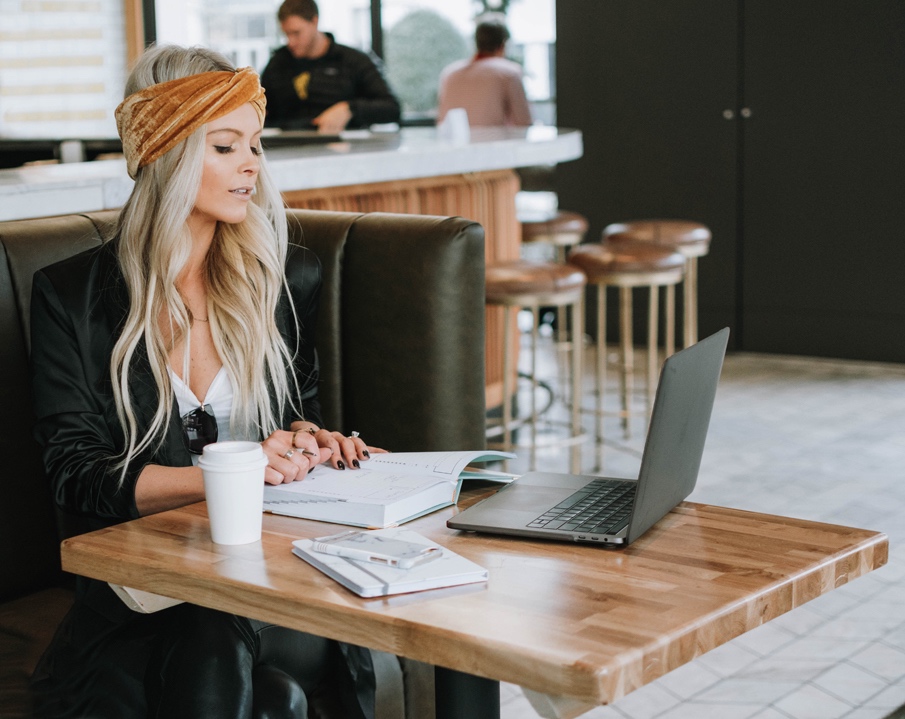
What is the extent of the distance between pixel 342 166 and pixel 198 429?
183cm

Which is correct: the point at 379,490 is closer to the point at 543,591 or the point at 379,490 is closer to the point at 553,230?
the point at 543,591

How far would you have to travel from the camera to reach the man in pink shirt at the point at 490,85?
20.8 ft

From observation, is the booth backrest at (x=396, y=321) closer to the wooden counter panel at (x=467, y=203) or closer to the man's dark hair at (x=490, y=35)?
the wooden counter panel at (x=467, y=203)

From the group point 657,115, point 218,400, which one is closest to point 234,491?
point 218,400

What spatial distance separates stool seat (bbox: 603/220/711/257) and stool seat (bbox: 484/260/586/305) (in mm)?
990

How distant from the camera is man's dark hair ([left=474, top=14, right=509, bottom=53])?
632 cm

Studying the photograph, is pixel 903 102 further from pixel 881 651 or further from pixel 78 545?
pixel 78 545

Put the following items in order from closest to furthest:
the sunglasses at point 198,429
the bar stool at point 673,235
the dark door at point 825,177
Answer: the sunglasses at point 198,429 → the bar stool at point 673,235 → the dark door at point 825,177

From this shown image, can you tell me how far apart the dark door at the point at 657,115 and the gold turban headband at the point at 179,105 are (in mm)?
4823

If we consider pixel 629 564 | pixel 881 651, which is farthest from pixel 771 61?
pixel 629 564

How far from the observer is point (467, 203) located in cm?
444

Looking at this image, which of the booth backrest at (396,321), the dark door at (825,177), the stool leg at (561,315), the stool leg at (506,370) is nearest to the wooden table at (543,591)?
the booth backrest at (396,321)

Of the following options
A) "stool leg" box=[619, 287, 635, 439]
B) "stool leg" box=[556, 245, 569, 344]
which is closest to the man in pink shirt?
"stool leg" box=[556, 245, 569, 344]

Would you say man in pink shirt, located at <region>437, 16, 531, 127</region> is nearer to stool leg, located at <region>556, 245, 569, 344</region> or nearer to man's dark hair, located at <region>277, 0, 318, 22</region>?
stool leg, located at <region>556, 245, 569, 344</region>
